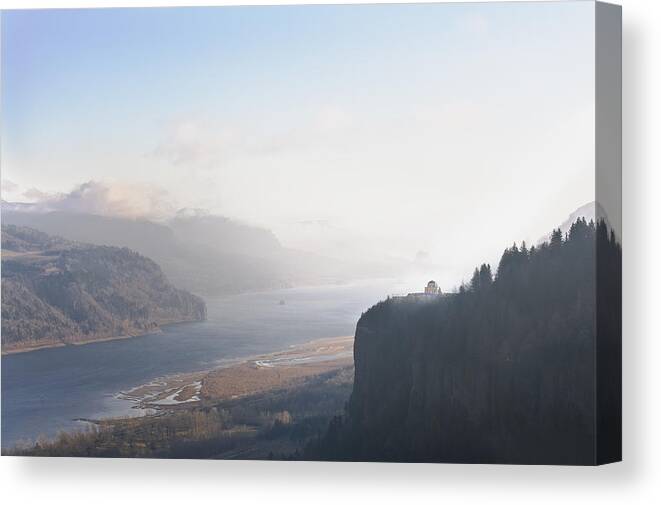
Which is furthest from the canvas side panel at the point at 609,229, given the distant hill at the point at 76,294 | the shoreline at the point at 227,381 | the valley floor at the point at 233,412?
the distant hill at the point at 76,294

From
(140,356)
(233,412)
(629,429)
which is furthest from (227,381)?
(629,429)

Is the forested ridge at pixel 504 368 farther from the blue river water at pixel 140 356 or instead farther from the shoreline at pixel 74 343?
the shoreline at pixel 74 343

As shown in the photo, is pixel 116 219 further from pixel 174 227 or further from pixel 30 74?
pixel 30 74

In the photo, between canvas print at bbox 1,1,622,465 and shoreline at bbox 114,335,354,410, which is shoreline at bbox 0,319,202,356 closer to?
canvas print at bbox 1,1,622,465

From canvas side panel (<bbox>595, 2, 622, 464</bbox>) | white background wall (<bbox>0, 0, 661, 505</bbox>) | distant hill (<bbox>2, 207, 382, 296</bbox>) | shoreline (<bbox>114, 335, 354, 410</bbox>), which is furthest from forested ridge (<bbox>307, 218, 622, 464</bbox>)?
distant hill (<bbox>2, 207, 382, 296</bbox>)

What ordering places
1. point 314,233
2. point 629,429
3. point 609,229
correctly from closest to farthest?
point 609,229, point 629,429, point 314,233

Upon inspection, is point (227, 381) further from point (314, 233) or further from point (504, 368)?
point (504, 368)
